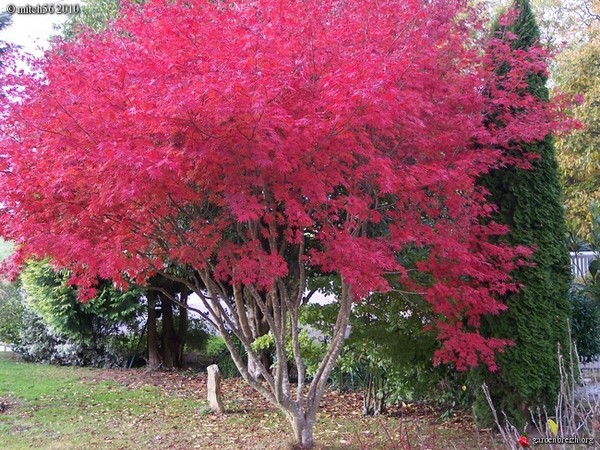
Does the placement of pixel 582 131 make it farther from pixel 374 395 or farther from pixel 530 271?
pixel 374 395

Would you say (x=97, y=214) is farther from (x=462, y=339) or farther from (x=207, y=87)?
A: (x=462, y=339)

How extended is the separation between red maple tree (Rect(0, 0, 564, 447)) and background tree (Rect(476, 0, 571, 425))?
25 cm

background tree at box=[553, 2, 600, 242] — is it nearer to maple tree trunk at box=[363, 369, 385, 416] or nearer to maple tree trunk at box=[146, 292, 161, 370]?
maple tree trunk at box=[363, 369, 385, 416]

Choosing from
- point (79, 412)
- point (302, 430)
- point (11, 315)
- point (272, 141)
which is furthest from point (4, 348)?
point (272, 141)

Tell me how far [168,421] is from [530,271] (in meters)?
4.48

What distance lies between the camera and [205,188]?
15.6ft

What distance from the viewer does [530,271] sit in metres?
6.00

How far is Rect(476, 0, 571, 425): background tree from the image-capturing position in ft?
19.4

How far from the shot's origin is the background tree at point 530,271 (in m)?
5.90

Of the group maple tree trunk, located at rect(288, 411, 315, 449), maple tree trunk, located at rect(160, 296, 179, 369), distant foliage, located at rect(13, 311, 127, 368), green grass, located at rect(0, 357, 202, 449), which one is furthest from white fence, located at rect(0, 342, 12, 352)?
maple tree trunk, located at rect(288, 411, 315, 449)

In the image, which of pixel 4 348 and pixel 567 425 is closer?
pixel 567 425

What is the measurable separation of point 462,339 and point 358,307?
1.54 metres

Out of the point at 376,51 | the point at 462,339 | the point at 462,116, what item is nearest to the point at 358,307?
the point at 462,339

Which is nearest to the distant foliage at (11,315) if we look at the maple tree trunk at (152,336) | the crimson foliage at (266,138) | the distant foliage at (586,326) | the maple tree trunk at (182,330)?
the maple tree trunk at (152,336)
